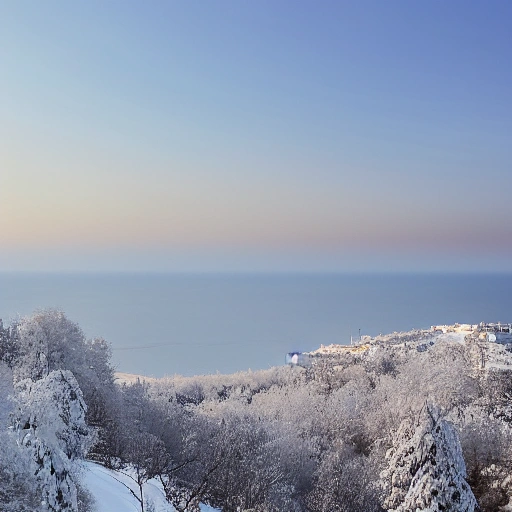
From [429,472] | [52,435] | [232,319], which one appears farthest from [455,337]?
[232,319]

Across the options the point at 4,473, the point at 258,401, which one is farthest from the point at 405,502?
the point at 258,401

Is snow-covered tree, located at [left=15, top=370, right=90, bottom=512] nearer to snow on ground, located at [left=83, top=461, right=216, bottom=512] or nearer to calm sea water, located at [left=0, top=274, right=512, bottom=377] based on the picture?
snow on ground, located at [left=83, top=461, right=216, bottom=512]

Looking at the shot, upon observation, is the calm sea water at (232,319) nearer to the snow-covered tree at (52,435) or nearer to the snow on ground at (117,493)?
the snow on ground at (117,493)

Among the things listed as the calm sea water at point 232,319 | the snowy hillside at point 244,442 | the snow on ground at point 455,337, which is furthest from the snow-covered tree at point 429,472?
the calm sea water at point 232,319

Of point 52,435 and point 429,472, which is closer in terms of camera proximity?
point 52,435

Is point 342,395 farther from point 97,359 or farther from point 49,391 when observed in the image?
point 49,391

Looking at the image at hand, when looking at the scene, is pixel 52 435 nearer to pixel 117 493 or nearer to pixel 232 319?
pixel 117 493

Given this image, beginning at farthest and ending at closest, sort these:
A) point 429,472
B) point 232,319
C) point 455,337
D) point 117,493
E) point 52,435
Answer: point 232,319
point 455,337
point 117,493
point 429,472
point 52,435
